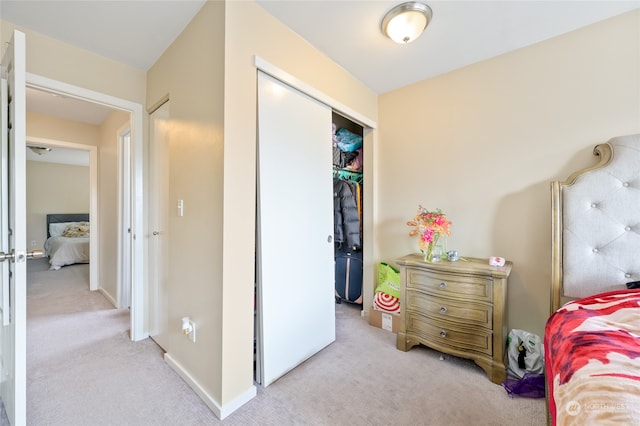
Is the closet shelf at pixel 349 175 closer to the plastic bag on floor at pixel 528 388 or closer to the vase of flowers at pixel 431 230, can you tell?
the vase of flowers at pixel 431 230

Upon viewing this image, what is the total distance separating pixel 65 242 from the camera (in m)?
4.73

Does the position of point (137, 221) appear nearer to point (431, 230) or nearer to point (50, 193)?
point (431, 230)

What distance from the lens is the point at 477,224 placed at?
2111 millimetres

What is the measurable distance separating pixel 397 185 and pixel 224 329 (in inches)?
77.5

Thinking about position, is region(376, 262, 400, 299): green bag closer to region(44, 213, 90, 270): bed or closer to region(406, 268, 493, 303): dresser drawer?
region(406, 268, 493, 303): dresser drawer

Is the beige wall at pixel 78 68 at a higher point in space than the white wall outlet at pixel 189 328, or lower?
higher

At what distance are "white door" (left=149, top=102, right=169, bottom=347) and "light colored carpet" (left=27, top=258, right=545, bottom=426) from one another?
0.81 ft

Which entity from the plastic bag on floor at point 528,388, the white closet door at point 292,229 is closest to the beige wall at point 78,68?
the white closet door at point 292,229

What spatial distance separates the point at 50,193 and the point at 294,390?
7.72m

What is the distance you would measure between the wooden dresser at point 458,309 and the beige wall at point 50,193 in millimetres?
8001

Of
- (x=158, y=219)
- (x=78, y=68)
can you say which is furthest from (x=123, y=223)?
(x=78, y=68)

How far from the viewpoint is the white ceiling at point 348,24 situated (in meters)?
1.52

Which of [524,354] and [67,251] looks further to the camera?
[67,251]

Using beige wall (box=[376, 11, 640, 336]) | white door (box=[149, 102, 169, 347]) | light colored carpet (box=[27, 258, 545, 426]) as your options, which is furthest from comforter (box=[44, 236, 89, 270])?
beige wall (box=[376, 11, 640, 336])
